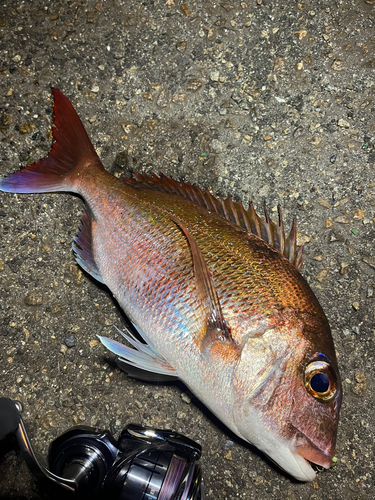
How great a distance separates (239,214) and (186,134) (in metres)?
0.61

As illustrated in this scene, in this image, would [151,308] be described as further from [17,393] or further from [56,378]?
[17,393]

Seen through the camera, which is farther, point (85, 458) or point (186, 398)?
point (186, 398)

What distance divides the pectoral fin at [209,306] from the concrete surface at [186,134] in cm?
60

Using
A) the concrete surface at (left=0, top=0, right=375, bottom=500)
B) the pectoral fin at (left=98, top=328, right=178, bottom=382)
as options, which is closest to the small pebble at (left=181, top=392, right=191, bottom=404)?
the concrete surface at (left=0, top=0, right=375, bottom=500)

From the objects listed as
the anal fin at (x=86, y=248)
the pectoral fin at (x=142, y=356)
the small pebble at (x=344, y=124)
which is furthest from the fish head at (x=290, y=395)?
the small pebble at (x=344, y=124)

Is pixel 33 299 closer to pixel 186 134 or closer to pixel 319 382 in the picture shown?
pixel 186 134

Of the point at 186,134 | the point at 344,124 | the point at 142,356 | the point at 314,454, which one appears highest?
the point at 186,134

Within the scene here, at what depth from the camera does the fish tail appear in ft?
5.79

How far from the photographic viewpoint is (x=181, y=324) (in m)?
1.39

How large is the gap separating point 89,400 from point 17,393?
339mm

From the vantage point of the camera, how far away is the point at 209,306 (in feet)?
4.38

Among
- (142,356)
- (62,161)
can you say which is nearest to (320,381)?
(142,356)

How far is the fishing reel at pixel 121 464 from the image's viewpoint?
4.42 feet

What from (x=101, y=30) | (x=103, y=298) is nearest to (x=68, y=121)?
(x=101, y=30)
